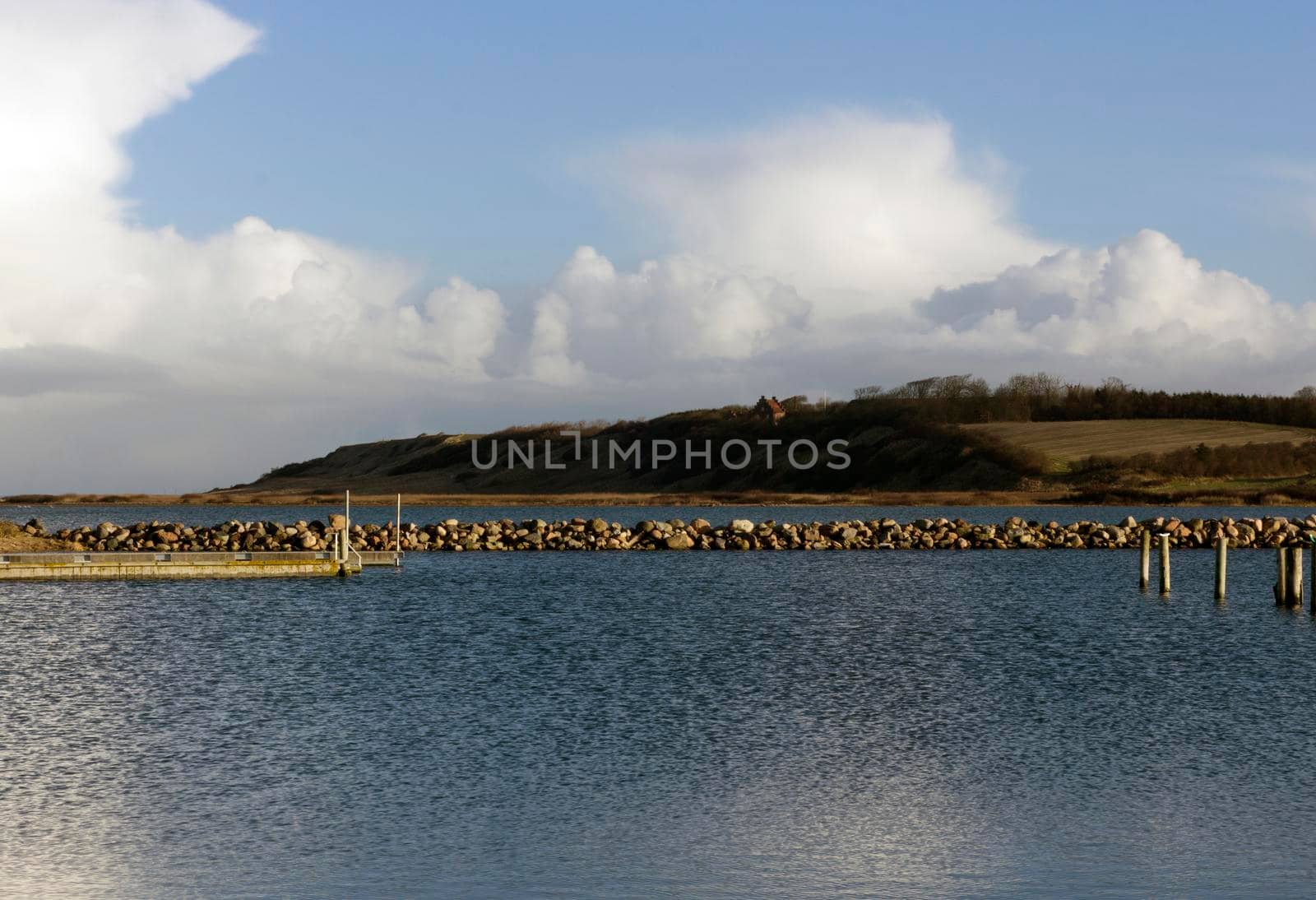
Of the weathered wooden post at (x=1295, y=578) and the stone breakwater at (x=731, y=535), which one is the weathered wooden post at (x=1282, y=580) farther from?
the stone breakwater at (x=731, y=535)

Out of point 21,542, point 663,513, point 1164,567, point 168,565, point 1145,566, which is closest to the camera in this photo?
point 1164,567

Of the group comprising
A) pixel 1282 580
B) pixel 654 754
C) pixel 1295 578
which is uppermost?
pixel 1295 578

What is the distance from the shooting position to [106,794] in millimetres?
17125

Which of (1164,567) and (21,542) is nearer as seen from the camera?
(1164,567)

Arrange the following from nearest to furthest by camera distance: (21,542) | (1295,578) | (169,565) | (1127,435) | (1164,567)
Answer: (1295,578)
(1164,567)
(169,565)
(21,542)
(1127,435)

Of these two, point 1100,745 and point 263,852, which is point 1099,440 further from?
point 263,852

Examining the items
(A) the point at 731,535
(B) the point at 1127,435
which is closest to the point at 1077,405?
(B) the point at 1127,435

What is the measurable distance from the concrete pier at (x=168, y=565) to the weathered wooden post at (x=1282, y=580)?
1347 inches

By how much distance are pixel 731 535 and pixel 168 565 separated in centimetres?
3352

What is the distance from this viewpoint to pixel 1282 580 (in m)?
45.5

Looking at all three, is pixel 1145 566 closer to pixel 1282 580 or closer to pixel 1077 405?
pixel 1282 580

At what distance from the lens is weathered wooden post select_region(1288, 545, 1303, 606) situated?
44.2 m

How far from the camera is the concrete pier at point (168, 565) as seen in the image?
52156 millimetres

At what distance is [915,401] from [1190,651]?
162 m
